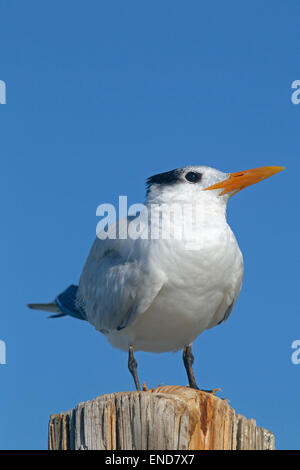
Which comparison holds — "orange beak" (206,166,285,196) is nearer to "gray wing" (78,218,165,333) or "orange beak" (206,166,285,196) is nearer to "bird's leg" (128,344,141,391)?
"gray wing" (78,218,165,333)

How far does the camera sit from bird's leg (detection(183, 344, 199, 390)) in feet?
23.0

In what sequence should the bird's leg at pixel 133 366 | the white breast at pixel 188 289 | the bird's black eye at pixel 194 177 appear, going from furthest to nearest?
the bird's black eye at pixel 194 177 < the bird's leg at pixel 133 366 < the white breast at pixel 188 289

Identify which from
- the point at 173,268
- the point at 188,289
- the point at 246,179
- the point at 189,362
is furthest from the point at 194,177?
the point at 189,362

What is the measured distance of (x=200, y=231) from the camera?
659cm

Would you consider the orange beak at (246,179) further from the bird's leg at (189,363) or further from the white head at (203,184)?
the bird's leg at (189,363)

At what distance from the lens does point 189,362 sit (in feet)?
23.5

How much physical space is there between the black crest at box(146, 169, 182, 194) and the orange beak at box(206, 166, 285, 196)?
395mm

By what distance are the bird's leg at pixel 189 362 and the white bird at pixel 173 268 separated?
1 centimetres

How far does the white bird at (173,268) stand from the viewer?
6.49 metres

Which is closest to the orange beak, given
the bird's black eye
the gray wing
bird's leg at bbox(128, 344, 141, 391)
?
the bird's black eye

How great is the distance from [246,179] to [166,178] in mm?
838

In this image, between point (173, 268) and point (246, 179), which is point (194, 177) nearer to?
point (246, 179)

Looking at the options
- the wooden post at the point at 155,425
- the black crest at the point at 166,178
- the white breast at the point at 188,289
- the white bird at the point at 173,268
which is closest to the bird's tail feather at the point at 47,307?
the white bird at the point at 173,268
